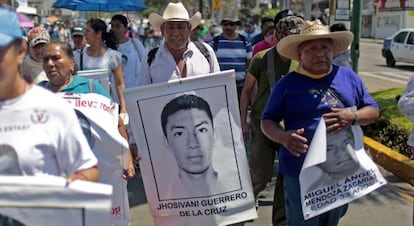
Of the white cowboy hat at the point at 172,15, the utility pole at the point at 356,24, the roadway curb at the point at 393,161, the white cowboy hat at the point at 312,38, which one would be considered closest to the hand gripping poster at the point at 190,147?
the white cowboy hat at the point at 312,38

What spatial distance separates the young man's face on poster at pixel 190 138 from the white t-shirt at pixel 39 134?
5.01 feet

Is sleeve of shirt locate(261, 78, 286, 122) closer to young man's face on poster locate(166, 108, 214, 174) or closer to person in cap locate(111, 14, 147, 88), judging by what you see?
young man's face on poster locate(166, 108, 214, 174)

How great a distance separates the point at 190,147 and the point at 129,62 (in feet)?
12.2

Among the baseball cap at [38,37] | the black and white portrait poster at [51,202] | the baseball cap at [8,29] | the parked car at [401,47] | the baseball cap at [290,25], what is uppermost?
the baseball cap at [8,29]

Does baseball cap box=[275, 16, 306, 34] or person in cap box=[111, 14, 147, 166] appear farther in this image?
person in cap box=[111, 14, 147, 166]

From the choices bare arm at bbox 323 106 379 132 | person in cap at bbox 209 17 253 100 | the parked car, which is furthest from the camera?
the parked car

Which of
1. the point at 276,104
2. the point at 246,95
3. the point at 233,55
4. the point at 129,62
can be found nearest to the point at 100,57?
the point at 129,62

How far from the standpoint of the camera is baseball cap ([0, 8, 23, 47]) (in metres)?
2.05

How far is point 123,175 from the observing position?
3.65 m

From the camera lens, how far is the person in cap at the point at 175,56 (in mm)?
4066

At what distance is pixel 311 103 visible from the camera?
3.26 m

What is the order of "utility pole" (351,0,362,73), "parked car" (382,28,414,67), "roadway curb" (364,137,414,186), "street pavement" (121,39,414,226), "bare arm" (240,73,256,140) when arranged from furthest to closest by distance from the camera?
"parked car" (382,28,414,67), "utility pole" (351,0,362,73), "roadway curb" (364,137,414,186), "street pavement" (121,39,414,226), "bare arm" (240,73,256,140)

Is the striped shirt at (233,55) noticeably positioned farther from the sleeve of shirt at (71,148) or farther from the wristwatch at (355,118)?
the sleeve of shirt at (71,148)

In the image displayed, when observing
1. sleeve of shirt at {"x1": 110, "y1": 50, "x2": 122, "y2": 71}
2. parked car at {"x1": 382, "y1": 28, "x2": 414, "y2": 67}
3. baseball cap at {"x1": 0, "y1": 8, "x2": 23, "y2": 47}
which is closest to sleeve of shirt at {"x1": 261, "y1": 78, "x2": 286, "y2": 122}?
baseball cap at {"x1": 0, "y1": 8, "x2": 23, "y2": 47}
